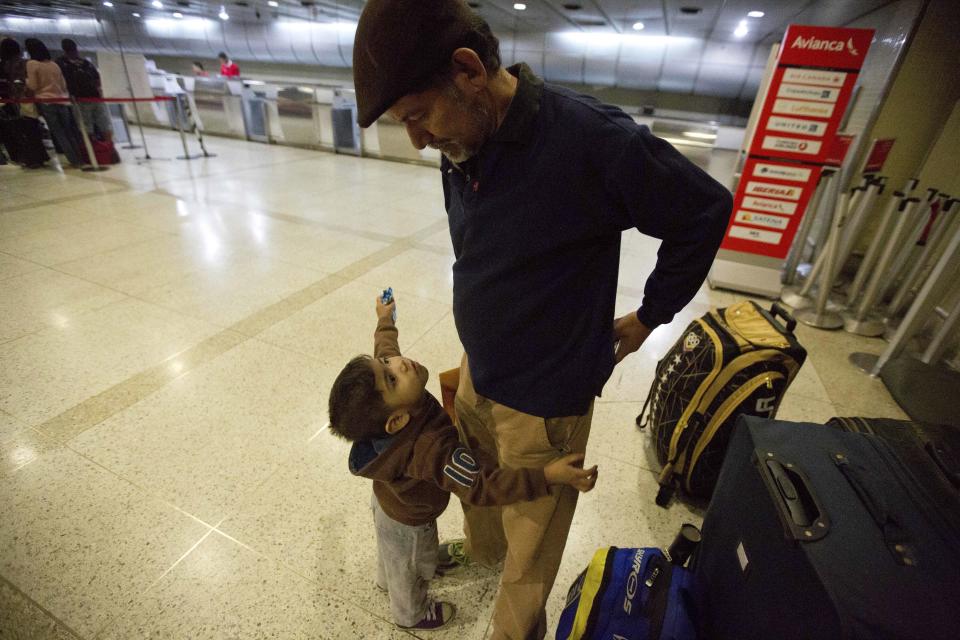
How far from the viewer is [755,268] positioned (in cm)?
373

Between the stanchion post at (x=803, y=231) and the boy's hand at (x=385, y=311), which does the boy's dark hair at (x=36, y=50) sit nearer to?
the boy's hand at (x=385, y=311)

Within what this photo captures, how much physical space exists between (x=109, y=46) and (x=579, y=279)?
2435 cm

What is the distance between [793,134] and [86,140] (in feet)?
29.7

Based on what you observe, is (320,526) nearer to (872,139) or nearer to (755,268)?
(755,268)

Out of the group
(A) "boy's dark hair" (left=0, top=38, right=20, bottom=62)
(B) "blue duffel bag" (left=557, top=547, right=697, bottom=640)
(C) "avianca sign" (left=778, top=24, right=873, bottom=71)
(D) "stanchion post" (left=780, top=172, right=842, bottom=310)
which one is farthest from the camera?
(A) "boy's dark hair" (left=0, top=38, right=20, bottom=62)

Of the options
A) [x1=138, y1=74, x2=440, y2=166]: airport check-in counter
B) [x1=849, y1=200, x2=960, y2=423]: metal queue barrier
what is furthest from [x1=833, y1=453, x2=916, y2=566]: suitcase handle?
[x1=138, y1=74, x2=440, y2=166]: airport check-in counter

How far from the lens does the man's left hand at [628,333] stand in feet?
3.32

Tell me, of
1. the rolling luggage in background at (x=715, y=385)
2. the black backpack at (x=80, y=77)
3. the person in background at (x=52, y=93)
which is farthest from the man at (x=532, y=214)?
the person in background at (x=52, y=93)

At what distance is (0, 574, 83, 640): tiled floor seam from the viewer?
4.14 feet

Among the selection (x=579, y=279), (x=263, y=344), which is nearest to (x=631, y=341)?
(x=579, y=279)

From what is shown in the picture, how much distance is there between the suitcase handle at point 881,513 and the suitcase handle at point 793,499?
0.28 feet

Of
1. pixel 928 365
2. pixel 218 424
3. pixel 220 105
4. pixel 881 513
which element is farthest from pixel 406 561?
pixel 220 105

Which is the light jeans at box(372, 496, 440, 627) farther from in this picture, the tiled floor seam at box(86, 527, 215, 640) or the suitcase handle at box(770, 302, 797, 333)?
the suitcase handle at box(770, 302, 797, 333)

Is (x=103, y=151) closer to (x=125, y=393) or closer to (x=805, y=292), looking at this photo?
(x=125, y=393)
